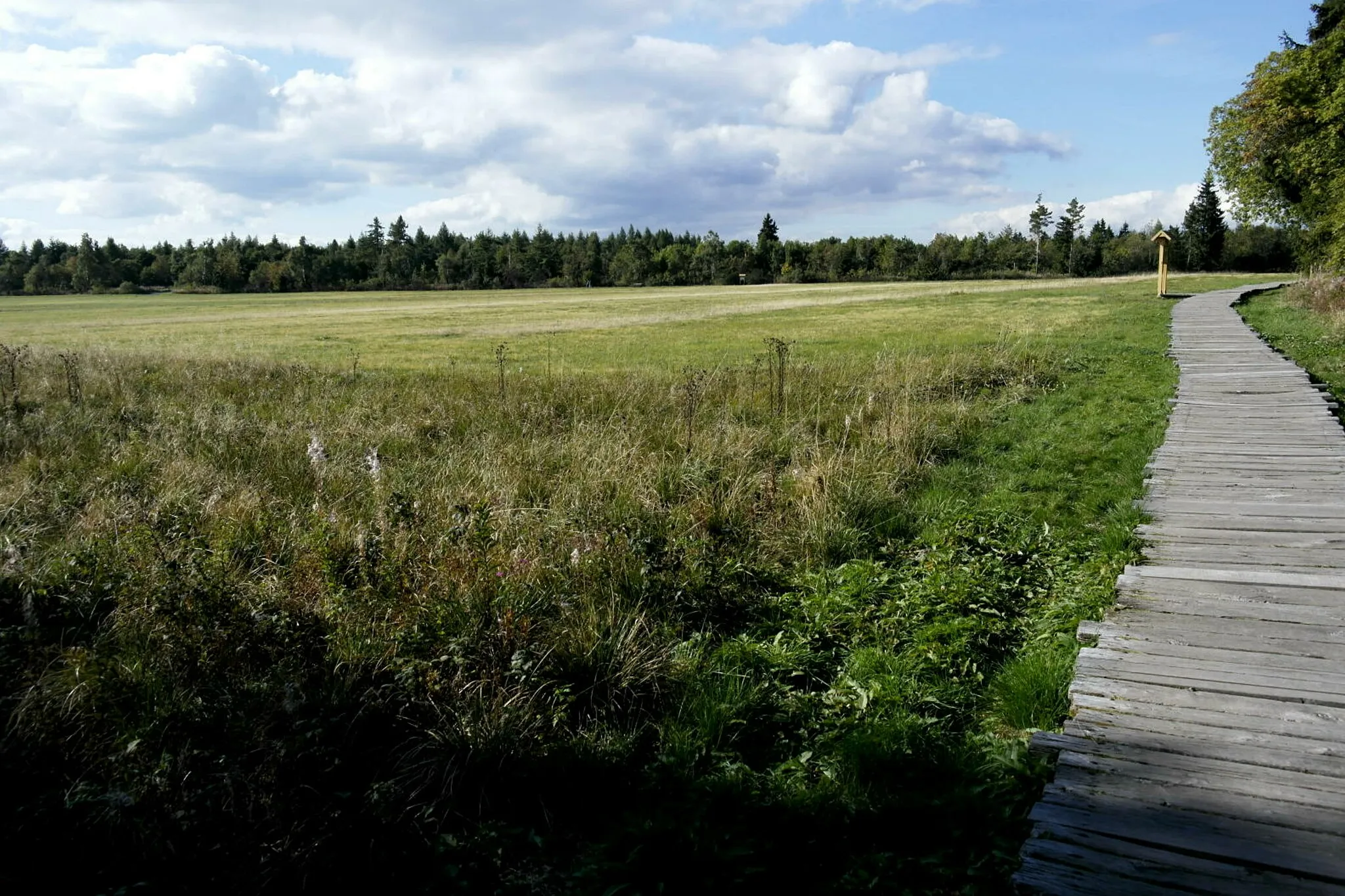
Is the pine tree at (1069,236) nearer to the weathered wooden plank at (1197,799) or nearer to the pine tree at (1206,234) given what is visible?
the pine tree at (1206,234)

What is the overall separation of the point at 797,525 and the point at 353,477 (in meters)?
4.92

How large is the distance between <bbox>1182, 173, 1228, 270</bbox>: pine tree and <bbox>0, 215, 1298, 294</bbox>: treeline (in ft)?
3.81

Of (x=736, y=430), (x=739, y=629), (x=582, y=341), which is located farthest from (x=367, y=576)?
(x=582, y=341)

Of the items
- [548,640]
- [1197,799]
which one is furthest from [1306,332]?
[548,640]

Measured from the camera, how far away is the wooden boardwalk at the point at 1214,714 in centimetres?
301

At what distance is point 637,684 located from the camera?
5016mm

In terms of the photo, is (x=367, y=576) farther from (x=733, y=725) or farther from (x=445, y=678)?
(x=733, y=725)

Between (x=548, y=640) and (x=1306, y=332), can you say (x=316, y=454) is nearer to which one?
(x=548, y=640)

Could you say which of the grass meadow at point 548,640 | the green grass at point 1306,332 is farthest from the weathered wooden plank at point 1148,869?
the green grass at point 1306,332

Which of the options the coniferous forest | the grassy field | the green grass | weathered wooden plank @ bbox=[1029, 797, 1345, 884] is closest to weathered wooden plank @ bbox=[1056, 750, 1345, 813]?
weathered wooden plank @ bbox=[1029, 797, 1345, 884]

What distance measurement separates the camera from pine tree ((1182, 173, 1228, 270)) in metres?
87.5

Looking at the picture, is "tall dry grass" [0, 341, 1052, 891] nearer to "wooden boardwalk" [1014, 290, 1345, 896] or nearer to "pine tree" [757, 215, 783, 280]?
"wooden boardwalk" [1014, 290, 1345, 896]

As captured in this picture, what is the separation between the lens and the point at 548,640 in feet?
17.1

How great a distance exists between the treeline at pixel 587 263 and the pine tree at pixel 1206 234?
1.16m
